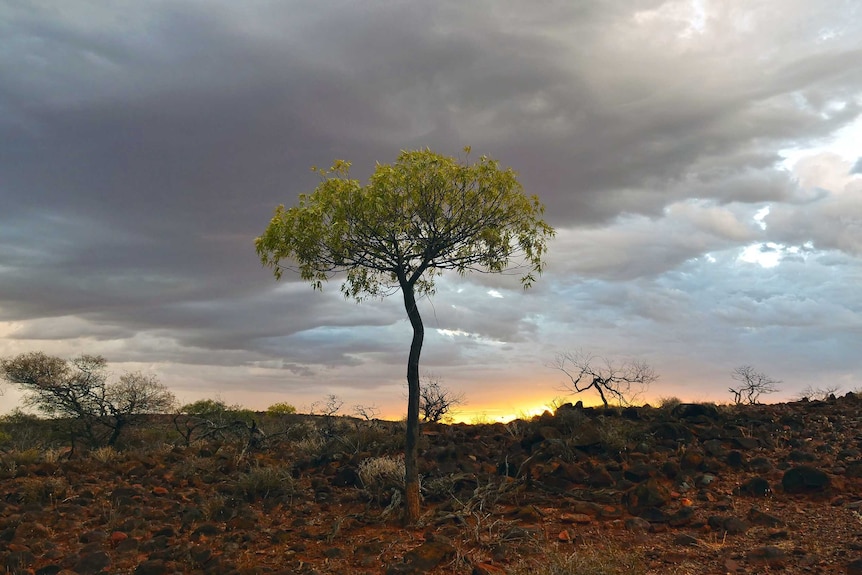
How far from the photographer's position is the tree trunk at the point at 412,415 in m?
13.3

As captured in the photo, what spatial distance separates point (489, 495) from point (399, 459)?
11.5 ft

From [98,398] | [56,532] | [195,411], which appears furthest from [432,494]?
[195,411]

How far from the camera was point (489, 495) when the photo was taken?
13711 millimetres

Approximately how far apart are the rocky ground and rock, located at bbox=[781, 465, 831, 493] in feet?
0.10

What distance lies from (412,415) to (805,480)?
27.3 feet

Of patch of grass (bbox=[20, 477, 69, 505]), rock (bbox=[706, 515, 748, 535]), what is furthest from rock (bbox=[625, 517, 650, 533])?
patch of grass (bbox=[20, 477, 69, 505])

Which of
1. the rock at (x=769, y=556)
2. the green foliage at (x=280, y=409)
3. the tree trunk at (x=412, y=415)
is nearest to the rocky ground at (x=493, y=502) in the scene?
the rock at (x=769, y=556)

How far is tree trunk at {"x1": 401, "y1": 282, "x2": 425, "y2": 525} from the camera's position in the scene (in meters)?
13.3

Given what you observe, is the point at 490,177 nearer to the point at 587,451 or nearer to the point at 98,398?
the point at 587,451

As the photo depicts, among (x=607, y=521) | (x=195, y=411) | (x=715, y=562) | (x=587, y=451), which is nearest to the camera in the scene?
(x=715, y=562)

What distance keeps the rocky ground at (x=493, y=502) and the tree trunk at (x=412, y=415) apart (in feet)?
1.32

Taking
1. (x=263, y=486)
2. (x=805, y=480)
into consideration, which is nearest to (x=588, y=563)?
(x=805, y=480)

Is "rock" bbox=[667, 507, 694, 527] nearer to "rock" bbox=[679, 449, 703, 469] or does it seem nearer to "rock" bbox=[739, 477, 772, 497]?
"rock" bbox=[739, 477, 772, 497]

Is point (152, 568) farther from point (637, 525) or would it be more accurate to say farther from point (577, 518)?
point (637, 525)
